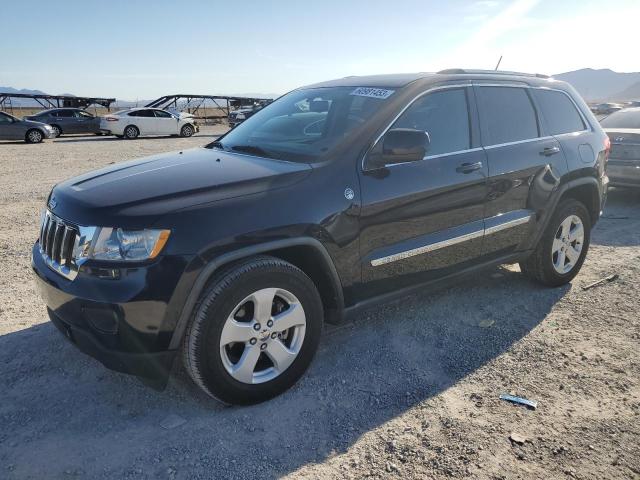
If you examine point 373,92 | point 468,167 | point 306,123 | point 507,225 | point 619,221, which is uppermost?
point 373,92

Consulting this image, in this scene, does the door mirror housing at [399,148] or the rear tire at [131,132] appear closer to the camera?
the door mirror housing at [399,148]

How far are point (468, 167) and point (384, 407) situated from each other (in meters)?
1.77

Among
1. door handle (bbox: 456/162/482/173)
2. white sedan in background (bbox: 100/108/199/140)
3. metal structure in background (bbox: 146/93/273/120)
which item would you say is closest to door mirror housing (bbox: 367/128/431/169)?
door handle (bbox: 456/162/482/173)

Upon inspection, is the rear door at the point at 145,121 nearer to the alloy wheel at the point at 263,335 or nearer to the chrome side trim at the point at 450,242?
the chrome side trim at the point at 450,242

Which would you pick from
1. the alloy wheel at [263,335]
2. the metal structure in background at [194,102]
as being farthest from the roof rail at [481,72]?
the metal structure in background at [194,102]

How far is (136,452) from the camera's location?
2561mm

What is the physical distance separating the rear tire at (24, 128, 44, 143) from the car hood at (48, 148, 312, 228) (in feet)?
63.8

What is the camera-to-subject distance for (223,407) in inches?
115

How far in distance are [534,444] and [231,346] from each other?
1.68 metres

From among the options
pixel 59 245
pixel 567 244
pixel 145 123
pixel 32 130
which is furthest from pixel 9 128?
pixel 567 244

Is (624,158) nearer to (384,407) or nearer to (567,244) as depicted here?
(567,244)

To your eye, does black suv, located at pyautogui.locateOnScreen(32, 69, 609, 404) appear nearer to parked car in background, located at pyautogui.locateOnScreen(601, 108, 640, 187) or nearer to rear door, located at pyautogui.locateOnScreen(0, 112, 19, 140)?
parked car in background, located at pyautogui.locateOnScreen(601, 108, 640, 187)

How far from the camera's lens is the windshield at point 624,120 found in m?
8.56

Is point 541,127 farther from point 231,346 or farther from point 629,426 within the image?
point 231,346
